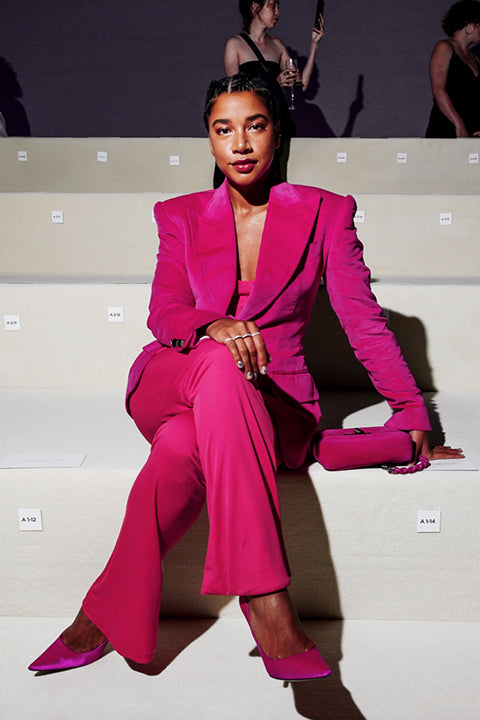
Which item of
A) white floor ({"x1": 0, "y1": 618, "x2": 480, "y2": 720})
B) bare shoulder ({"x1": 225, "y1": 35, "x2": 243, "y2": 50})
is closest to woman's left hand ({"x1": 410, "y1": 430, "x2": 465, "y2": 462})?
A: white floor ({"x1": 0, "y1": 618, "x2": 480, "y2": 720})

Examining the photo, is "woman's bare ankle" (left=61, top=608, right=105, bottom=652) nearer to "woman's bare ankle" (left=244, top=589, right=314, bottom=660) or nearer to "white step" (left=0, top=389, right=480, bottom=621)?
"white step" (left=0, top=389, right=480, bottom=621)

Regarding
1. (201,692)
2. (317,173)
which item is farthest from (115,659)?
(317,173)

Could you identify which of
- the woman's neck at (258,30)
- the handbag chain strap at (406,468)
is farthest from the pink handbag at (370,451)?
the woman's neck at (258,30)

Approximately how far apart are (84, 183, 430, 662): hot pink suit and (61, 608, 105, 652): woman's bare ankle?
5cm

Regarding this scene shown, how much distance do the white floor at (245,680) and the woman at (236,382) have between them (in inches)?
2.6

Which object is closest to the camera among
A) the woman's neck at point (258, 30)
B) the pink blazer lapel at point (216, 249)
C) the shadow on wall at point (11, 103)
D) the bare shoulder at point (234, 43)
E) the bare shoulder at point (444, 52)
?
the pink blazer lapel at point (216, 249)

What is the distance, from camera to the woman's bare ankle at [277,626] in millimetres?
959

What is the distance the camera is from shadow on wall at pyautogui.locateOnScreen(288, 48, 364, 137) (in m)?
4.67

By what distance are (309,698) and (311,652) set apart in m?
0.18

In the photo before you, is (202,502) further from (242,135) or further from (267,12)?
(267,12)

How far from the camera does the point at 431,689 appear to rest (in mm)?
1105

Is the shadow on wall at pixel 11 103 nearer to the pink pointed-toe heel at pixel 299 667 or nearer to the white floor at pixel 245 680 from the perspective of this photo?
the white floor at pixel 245 680

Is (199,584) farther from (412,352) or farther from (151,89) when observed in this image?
(151,89)

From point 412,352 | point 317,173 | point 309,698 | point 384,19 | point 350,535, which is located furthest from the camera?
point 384,19
